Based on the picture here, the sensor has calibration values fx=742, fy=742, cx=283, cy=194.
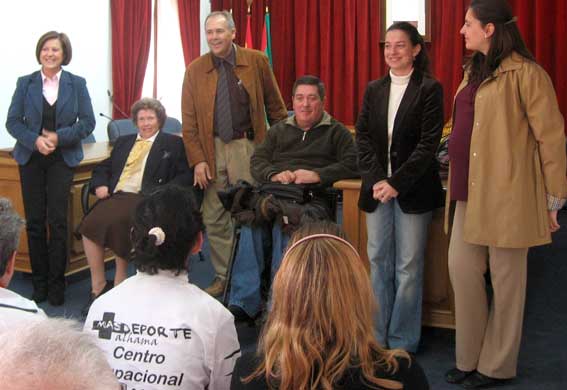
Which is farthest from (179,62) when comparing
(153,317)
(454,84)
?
(153,317)

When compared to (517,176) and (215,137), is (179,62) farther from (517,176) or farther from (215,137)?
(517,176)

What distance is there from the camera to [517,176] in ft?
9.09

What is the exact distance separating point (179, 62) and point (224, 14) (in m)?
4.30

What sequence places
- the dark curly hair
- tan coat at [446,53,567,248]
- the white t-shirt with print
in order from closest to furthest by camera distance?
the white t-shirt with print < the dark curly hair < tan coat at [446,53,567,248]

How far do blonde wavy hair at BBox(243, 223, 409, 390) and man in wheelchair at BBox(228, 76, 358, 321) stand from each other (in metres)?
1.83

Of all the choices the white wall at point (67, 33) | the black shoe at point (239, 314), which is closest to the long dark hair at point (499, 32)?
the black shoe at point (239, 314)

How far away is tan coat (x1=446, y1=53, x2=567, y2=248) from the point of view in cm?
272

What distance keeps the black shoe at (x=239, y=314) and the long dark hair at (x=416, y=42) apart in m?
1.39

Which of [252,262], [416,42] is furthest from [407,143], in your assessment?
[252,262]

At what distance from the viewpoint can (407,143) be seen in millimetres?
3201

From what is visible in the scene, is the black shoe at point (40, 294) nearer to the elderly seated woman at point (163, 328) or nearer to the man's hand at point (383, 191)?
the man's hand at point (383, 191)

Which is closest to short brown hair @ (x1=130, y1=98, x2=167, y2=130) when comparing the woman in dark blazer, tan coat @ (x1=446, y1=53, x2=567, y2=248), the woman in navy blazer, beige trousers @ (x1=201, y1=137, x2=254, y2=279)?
the woman in navy blazer

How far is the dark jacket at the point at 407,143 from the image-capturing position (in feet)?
10.3

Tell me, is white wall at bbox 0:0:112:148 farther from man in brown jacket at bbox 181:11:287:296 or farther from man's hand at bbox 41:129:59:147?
man in brown jacket at bbox 181:11:287:296
